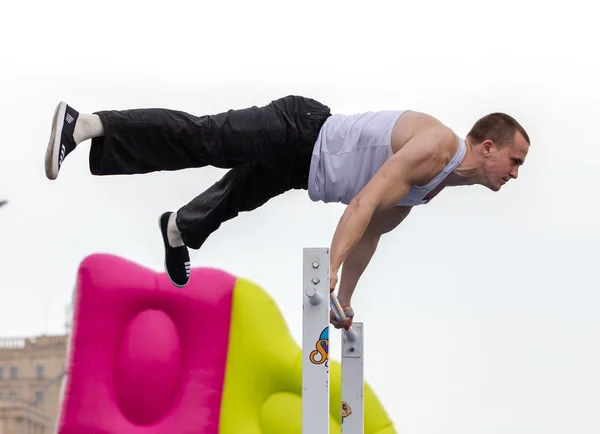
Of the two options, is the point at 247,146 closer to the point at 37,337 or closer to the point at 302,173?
the point at 302,173

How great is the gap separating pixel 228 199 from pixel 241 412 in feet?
7.87

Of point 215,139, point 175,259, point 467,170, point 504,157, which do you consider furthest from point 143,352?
point 504,157

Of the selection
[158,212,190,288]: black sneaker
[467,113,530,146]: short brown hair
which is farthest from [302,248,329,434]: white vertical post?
[158,212,190,288]: black sneaker

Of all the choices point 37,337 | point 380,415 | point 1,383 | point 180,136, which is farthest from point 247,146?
point 37,337

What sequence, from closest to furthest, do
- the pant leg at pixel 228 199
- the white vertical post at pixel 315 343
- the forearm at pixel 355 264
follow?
the white vertical post at pixel 315 343 < the pant leg at pixel 228 199 < the forearm at pixel 355 264

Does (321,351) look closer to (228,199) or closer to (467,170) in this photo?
(467,170)

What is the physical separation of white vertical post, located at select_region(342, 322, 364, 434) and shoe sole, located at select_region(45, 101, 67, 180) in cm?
166

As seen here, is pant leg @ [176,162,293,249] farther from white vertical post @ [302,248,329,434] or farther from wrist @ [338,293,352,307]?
white vertical post @ [302,248,329,434]

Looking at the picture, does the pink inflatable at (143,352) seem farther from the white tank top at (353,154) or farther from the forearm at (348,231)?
the forearm at (348,231)

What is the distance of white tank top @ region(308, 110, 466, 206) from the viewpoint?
4.34 m

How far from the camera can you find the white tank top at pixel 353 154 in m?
4.34

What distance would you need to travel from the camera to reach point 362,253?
5039 mm

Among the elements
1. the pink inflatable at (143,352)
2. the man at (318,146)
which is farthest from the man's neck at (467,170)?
the pink inflatable at (143,352)

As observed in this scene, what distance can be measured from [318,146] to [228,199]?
0.56m
